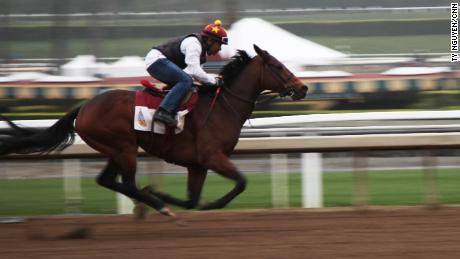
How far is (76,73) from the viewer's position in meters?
10.7

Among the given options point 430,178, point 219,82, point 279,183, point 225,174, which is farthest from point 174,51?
point 430,178

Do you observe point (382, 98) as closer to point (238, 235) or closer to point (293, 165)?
point (293, 165)

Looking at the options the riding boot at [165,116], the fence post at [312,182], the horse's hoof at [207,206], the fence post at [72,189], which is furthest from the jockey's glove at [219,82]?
the fence post at [72,189]

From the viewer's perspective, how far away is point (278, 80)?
8367 mm

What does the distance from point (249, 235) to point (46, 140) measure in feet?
6.67

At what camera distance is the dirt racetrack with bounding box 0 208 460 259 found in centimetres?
691

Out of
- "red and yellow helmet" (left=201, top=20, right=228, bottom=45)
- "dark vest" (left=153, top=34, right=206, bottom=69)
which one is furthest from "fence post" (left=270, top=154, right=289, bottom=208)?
"red and yellow helmet" (left=201, top=20, right=228, bottom=45)

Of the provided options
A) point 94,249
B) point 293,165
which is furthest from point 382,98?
point 94,249

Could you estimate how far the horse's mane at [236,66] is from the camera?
8453mm

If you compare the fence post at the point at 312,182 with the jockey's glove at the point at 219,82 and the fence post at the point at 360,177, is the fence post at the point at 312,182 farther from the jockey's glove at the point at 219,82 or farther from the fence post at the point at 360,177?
the jockey's glove at the point at 219,82

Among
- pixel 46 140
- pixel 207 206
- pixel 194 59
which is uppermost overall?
pixel 194 59

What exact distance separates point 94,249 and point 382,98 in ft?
16.6

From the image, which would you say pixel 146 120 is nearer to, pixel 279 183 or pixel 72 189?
pixel 72 189

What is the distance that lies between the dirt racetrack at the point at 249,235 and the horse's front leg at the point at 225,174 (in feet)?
0.82
